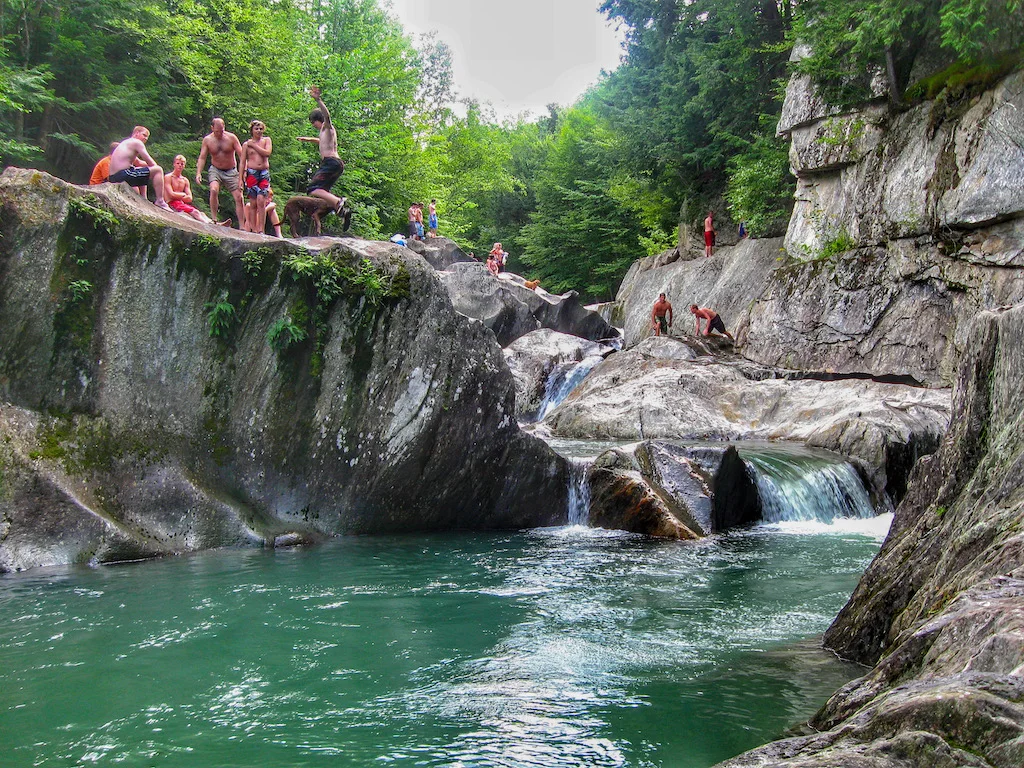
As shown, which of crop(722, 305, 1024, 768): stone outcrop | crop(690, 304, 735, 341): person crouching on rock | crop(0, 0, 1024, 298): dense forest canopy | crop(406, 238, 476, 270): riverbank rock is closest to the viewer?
crop(722, 305, 1024, 768): stone outcrop

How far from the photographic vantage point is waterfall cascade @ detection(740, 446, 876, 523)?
12.4 meters

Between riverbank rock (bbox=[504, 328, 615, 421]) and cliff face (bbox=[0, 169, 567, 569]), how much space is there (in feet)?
34.9

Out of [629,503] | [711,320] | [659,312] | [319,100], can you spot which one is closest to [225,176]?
[319,100]

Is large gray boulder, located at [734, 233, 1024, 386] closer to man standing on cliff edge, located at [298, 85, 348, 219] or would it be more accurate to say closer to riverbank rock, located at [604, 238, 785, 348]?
riverbank rock, located at [604, 238, 785, 348]

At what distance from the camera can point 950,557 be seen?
14.9 feet

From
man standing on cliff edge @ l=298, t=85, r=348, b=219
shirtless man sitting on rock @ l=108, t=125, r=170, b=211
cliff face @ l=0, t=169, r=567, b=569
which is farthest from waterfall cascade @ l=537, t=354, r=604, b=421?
shirtless man sitting on rock @ l=108, t=125, r=170, b=211

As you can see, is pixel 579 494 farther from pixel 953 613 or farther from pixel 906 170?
pixel 906 170

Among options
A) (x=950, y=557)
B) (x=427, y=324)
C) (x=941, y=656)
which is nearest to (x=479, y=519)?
(x=427, y=324)

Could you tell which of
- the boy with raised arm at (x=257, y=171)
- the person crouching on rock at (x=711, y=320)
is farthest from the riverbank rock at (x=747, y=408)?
the boy with raised arm at (x=257, y=171)

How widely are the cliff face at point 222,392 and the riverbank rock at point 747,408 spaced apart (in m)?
6.04

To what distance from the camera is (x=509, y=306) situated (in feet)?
88.5

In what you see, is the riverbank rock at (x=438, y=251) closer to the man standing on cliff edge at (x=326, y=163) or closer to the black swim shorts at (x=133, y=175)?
the man standing on cliff edge at (x=326, y=163)

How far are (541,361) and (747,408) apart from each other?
650cm

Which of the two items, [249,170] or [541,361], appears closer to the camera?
[249,170]
